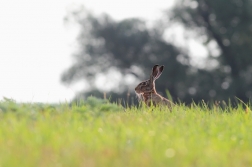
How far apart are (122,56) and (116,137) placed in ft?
111

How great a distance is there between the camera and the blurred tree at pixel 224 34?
125ft

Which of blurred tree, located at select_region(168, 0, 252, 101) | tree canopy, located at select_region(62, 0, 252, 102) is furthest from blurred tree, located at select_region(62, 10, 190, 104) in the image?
blurred tree, located at select_region(168, 0, 252, 101)

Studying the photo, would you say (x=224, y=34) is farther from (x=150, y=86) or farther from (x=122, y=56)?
(x=150, y=86)

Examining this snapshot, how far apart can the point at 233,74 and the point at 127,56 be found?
6904 millimetres

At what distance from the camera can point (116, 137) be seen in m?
7.48

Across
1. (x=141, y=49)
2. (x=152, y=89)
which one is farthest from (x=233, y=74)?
(x=152, y=89)

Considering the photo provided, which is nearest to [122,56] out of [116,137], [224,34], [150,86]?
[224,34]

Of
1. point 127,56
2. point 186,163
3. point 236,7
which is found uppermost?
point 236,7

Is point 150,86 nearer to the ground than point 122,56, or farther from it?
nearer to the ground

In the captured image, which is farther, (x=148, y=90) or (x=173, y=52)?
(x=173, y=52)

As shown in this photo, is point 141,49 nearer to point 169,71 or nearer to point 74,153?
point 169,71

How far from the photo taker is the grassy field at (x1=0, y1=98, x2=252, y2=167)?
21.6ft

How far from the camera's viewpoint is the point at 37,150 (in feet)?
22.8

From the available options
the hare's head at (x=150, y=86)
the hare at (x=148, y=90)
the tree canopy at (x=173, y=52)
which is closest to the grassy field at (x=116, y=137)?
the hare at (x=148, y=90)
